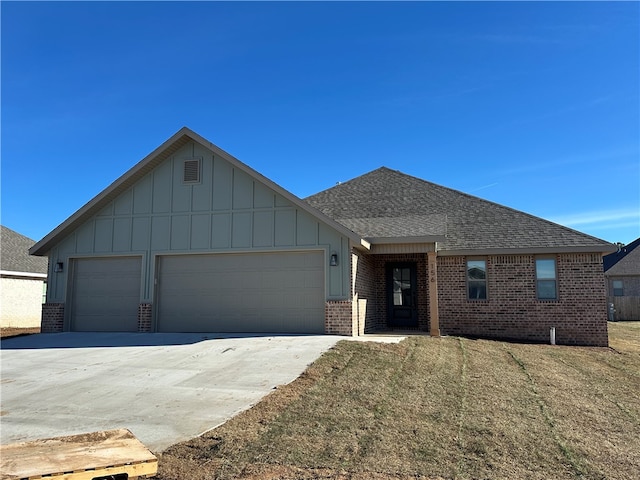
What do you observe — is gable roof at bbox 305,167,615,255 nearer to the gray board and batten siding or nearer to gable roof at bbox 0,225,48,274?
the gray board and batten siding

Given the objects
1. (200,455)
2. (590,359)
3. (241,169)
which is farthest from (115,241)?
(590,359)

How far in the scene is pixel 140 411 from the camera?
6945 mm

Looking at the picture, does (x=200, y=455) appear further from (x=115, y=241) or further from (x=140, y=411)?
(x=115, y=241)

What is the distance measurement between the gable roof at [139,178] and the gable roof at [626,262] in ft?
83.2

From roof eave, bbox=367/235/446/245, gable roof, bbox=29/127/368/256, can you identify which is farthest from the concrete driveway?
gable roof, bbox=29/127/368/256

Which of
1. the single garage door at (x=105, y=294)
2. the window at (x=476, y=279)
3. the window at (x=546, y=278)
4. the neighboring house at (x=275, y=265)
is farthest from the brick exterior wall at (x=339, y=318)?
the single garage door at (x=105, y=294)

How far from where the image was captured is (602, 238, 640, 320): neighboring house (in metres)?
30.2

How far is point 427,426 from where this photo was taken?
6.24 m

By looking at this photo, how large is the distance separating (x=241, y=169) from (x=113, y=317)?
601 cm

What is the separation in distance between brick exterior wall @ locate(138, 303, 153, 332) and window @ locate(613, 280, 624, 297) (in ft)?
96.2

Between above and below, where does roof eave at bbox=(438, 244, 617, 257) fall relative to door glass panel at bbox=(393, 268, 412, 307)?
above

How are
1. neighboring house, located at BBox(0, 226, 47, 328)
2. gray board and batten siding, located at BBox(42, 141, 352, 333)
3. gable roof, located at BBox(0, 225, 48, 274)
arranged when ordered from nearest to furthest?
gray board and batten siding, located at BBox(42, 141, 352, 333), neighboring house, located at BBox(0, 226, 47, 328), gable roof, located at BBox(0, 225, 48, 274)

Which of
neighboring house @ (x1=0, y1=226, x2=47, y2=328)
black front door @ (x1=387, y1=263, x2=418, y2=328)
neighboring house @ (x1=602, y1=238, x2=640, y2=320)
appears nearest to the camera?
black front door @ (x1=387, y1=263, x2=418, y2=328)

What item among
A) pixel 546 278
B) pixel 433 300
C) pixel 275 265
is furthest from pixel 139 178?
pixel 546 278
